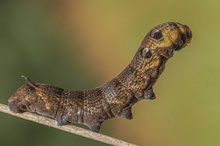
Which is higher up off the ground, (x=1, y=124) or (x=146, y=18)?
(x=146, y=18)

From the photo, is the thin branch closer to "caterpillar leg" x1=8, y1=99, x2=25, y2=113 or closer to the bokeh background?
"caterpillar leg" x1=8, y1=99, x2=25, y2=113

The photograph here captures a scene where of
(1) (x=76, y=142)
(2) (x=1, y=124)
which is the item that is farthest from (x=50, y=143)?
(2) (x=1, y=124)

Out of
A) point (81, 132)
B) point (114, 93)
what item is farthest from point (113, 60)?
point (81, 132)

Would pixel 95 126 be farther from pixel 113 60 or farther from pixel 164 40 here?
pixel 113 60

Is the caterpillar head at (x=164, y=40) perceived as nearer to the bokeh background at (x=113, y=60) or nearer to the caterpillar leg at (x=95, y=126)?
the caterpillar leg at (x=95, y=126)

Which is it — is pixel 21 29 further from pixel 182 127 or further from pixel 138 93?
pixel 138 93

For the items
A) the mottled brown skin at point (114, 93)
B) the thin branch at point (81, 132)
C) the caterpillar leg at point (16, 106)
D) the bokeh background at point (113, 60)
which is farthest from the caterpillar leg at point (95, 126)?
the bokeh background at point (113, 60)
